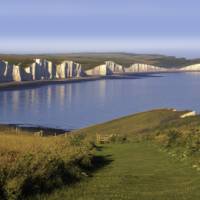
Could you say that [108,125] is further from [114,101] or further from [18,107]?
[114,101]

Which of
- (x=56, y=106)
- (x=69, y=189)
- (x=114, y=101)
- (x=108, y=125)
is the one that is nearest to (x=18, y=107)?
(x=56, y=106)

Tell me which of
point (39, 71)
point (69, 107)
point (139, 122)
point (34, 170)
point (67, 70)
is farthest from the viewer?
point (67, 70)

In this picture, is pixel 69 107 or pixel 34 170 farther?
pixel 69 107

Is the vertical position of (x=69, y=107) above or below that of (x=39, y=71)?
above

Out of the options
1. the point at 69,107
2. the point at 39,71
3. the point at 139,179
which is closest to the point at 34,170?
the point at 139,179

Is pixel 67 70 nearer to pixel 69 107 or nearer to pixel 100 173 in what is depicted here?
pixel 69 107

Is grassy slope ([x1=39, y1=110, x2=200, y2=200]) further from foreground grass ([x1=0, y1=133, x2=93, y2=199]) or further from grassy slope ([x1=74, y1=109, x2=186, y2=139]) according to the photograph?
grassy slope ([x1=74, y1=109, x2=186, y2=139])
